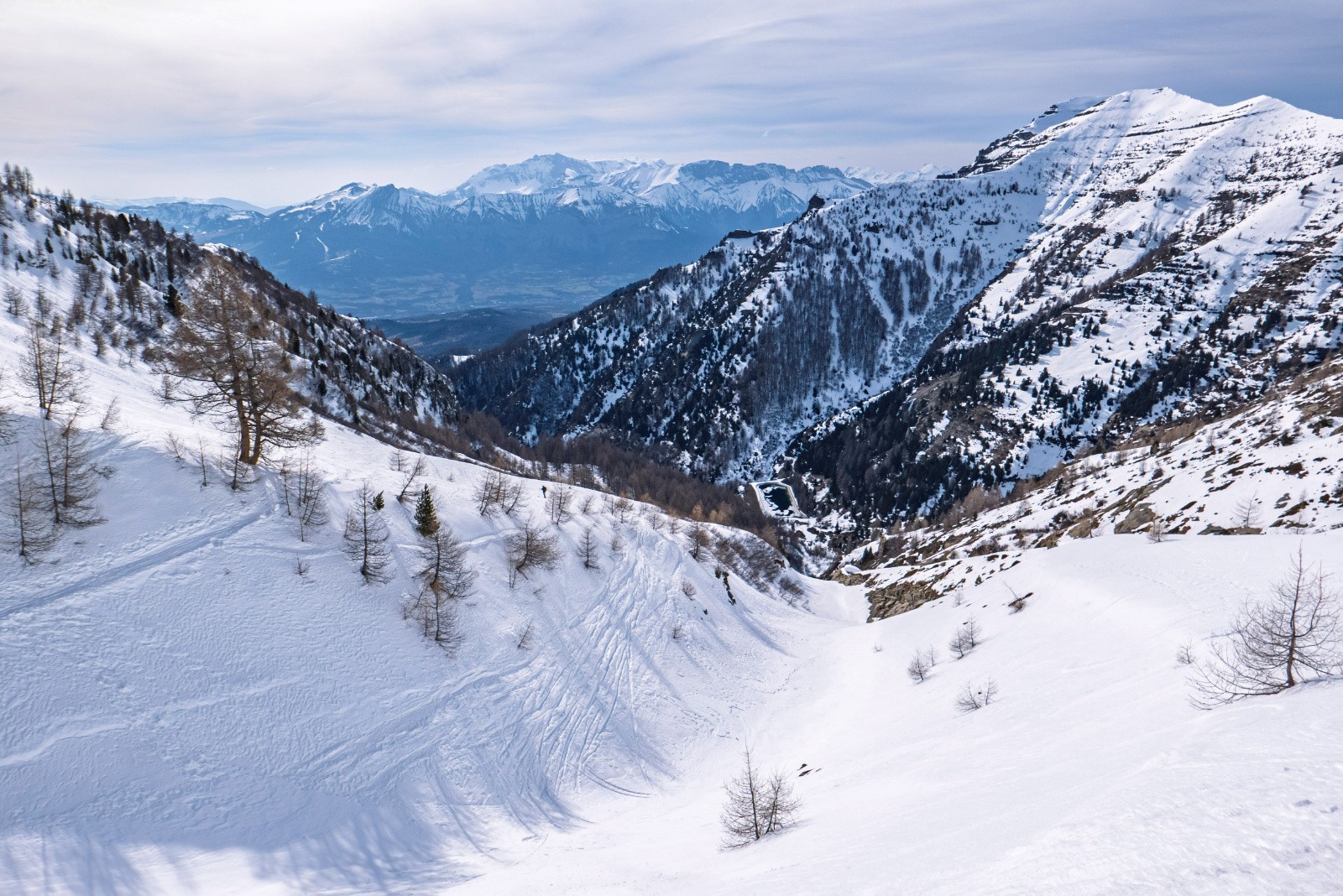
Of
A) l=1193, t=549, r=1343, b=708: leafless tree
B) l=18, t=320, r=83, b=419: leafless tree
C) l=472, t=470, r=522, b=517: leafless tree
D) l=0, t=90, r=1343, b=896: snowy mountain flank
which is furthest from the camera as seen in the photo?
l=472, t=470, r=522, b=517: leafless tree

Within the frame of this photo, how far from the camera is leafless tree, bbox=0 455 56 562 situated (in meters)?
23.2

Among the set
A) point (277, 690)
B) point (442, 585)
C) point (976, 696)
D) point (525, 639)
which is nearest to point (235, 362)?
point (442, 585)

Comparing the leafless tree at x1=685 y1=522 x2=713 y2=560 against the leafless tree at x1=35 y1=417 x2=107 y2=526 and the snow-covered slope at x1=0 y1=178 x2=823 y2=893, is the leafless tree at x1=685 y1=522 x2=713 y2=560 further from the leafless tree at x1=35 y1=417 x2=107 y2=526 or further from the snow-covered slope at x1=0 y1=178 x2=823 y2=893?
the leafless tree at x1=35 y1=417 x2=107 y2=526

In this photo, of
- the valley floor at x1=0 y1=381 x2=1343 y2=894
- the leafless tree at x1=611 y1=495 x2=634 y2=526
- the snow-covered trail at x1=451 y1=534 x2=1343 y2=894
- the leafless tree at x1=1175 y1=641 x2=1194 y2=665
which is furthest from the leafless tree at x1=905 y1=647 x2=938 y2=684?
the leafless tree at x1=611 y1=495 x2=634 y2=526

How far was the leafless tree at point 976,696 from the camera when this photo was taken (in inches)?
1157

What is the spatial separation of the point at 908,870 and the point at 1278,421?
9678 cm

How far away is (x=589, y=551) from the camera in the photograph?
153ft

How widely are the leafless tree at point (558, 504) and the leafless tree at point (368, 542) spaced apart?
14.8 m

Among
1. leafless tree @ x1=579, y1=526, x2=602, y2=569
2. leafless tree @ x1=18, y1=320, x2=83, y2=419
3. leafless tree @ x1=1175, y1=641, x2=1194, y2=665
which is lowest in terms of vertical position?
leafless tree @ x1=579, y1=526, x2=602, y2=569

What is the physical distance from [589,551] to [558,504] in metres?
5.62

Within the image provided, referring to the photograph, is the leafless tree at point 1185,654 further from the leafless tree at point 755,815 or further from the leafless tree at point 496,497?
Result: the leafless tree at point 496,497

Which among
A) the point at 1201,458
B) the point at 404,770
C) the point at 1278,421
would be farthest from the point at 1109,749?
the point at 1278,421

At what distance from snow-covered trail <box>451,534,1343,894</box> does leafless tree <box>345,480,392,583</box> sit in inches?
664

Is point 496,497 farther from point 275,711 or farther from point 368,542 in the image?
point 275,711
